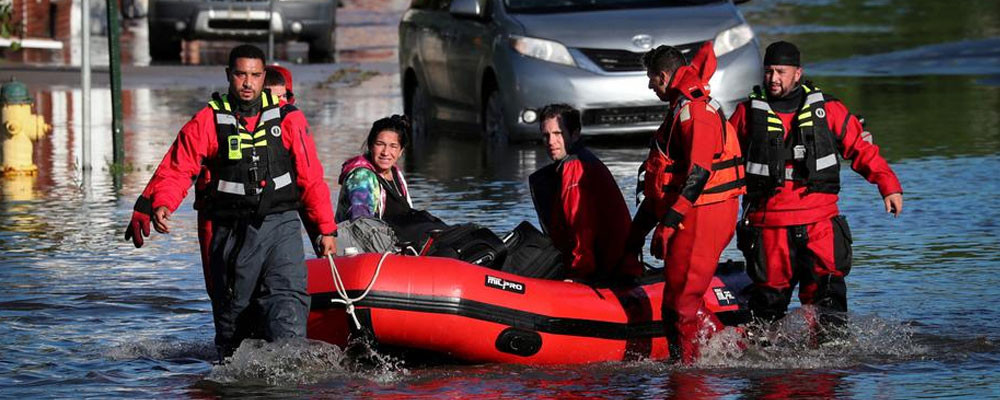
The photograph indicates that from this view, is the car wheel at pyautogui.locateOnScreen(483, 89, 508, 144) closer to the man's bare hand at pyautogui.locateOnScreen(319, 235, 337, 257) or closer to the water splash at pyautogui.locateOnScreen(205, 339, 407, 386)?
the water splash at pyautogui.locateOnScreen(205, 339, 407, 386)

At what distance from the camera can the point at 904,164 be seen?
16.2m

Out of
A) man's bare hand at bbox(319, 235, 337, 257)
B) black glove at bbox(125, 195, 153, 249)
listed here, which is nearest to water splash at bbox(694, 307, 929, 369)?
man's bare hand at bbox(319, 235, 337, 257)

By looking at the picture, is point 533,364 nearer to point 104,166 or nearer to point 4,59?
point 104,166

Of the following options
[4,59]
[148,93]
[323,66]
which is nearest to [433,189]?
[148,93]

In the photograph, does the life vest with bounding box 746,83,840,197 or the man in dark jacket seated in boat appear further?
the man in dark jacket seated in boat

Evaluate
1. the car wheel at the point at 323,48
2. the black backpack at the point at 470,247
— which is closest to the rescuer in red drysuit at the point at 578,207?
the black backpack at the point at 470,247

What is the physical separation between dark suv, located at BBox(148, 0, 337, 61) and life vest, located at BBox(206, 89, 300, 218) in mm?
21249

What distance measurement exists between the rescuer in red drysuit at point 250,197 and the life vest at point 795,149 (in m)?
1.84

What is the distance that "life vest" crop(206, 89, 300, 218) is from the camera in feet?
26.8

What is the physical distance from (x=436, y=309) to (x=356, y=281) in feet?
1.11

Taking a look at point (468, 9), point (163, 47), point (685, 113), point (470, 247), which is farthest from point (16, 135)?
point (163, 47)

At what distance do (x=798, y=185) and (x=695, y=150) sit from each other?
0.69 m

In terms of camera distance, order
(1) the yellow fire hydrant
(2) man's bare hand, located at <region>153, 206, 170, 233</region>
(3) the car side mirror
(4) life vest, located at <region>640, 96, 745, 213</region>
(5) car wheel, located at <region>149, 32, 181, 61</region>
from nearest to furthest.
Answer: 1. (2) man's bare hand, located at <region>153, 206, 170, 233</region>
2. (4) life vest, located at <region>640, 96, 745, 213</region>
3. (1) the yellow fire hydrant
4. (3) the car side mirror
5. (5) car wheel, located at <region>149, 32, 181, 61</region>

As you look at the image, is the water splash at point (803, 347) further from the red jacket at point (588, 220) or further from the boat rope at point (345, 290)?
the boat rope at point (345, 290)
